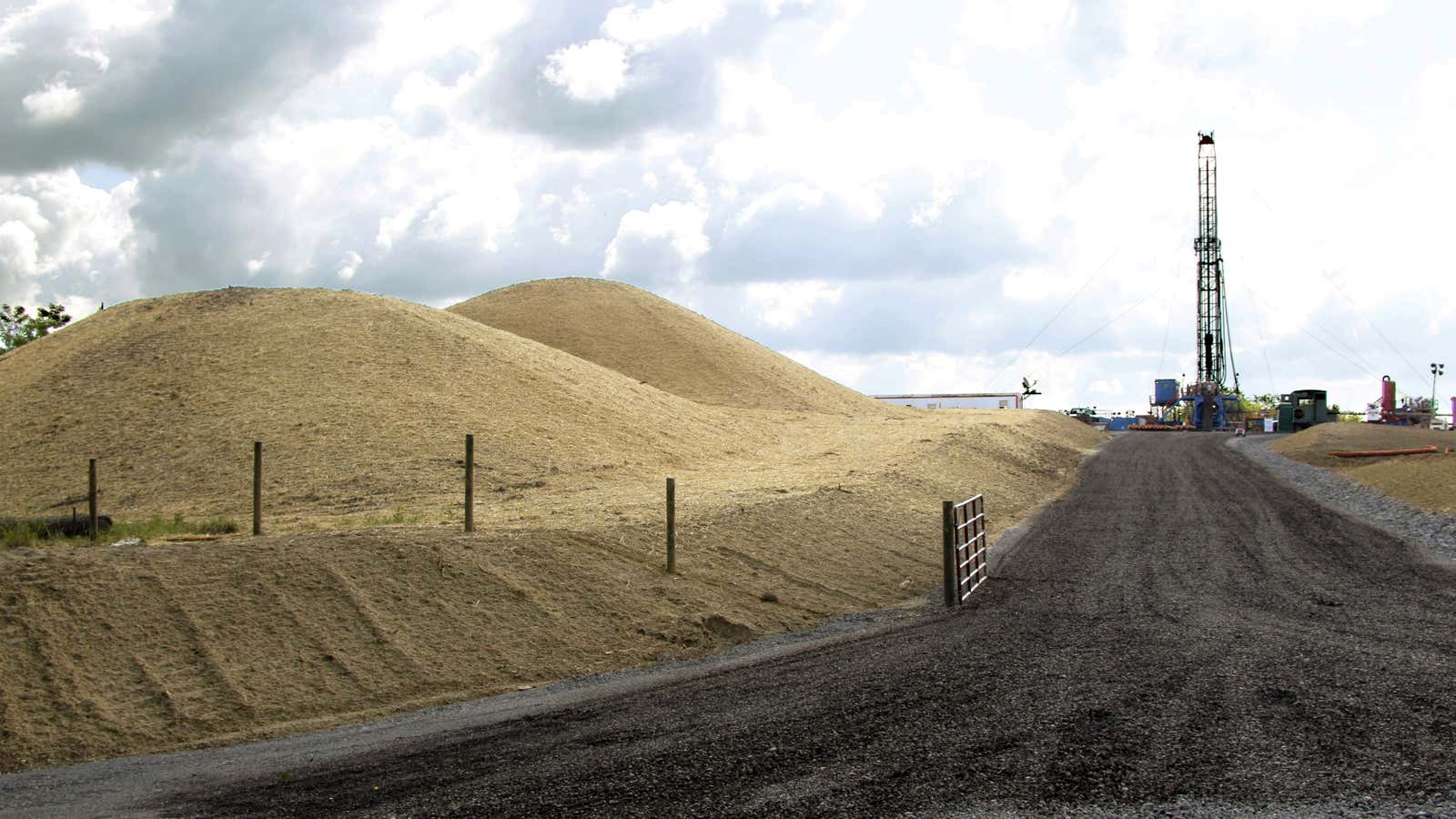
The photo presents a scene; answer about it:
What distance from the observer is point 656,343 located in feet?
222

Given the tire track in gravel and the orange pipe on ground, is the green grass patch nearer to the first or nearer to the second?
the tire track in gravel

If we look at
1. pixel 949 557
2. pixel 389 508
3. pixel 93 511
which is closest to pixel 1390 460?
pixel 949 557

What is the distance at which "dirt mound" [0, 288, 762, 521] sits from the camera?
28.6 m

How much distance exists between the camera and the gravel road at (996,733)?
327 inches

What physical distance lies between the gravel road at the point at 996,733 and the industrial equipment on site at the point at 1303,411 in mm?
58340

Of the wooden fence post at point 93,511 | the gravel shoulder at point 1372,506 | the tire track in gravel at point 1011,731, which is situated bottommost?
the tire track in gravel at point 1011,731

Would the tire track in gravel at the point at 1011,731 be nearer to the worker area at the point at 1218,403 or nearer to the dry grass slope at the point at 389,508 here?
the dry grass slope at the point at 389,508

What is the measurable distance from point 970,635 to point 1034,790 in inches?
242

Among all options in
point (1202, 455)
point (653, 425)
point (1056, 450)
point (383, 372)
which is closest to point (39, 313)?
point (383, 372)

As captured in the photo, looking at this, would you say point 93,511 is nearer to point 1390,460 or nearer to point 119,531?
point 119,531

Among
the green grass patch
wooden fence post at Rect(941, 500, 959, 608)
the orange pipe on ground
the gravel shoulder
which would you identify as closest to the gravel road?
wooden fence post at Rect(941, 500, 959, 608)

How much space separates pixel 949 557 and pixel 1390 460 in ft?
100

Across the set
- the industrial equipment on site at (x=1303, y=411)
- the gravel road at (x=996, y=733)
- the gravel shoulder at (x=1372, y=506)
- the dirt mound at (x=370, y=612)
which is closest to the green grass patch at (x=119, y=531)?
the dirt mound at (x=370, y=612)

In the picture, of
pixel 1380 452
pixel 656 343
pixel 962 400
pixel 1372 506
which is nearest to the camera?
pixel 1372 506
